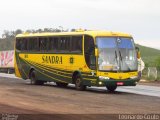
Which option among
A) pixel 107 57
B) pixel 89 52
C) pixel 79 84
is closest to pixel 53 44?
pixel 79 84

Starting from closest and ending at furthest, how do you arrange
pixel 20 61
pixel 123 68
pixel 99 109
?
1. pixel 99 109
2. pixel 123 68
3. pixel 20 61

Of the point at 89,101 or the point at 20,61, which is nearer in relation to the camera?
the point at 89,101

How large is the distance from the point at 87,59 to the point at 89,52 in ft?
1.25

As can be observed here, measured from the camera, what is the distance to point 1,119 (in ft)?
50.1

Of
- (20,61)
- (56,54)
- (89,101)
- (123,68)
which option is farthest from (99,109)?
(20,61)

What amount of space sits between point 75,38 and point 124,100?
767 cm

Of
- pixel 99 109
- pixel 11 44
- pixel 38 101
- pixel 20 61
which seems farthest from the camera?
pixel 11 44

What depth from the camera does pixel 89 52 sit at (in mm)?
28922

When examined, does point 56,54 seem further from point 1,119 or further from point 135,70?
point 1,119

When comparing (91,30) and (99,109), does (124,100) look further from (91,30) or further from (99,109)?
(91,30)

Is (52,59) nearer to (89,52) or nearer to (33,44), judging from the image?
(33,44)

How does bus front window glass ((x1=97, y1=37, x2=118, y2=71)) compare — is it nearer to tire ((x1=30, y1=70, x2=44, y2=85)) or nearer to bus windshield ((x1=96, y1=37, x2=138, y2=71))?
bus windshield ((x1=96, y1=37, x2=138, y2=71))

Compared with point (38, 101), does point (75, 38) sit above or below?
above

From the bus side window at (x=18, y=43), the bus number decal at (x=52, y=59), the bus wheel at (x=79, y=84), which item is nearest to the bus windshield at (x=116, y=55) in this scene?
the bus wheel at (x=79, y=84)
